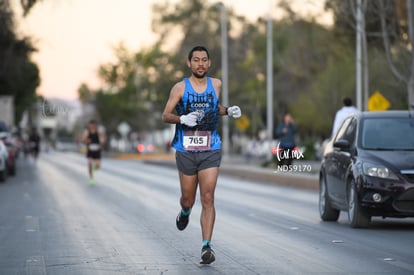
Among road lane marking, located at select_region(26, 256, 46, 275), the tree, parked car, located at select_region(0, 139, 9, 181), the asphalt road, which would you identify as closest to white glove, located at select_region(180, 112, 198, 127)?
the asphalt road

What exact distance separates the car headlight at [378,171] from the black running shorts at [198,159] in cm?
412

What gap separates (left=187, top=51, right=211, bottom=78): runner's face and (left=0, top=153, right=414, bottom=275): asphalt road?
176cm

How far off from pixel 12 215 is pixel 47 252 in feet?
19.3

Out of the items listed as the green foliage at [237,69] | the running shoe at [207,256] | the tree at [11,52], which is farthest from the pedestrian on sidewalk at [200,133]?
the green foliage at [237,69]

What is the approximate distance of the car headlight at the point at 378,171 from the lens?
13844 mm

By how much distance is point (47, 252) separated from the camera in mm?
11258

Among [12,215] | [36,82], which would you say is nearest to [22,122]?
[36,82]

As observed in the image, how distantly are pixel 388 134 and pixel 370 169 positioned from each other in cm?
106

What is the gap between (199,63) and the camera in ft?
33.7

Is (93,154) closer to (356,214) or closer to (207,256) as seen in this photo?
(356,214)

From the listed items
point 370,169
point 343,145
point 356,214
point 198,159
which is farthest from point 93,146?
point 198,159

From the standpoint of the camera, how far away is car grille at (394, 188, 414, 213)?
13734 mm

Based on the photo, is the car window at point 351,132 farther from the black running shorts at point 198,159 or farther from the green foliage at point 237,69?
the green foliage at point 237,69

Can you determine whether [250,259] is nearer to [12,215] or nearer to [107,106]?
[12,215]
